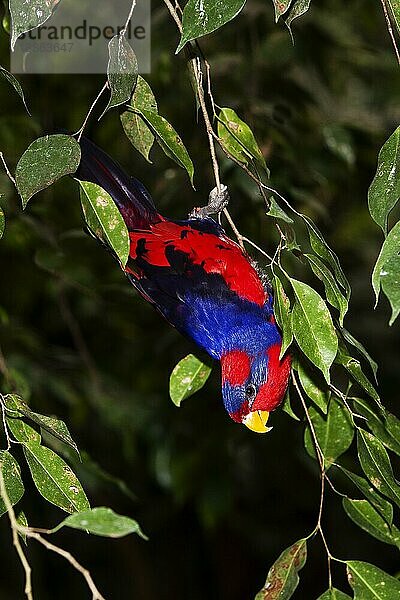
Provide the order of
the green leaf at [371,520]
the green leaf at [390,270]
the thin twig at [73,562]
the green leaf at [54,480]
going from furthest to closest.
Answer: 1. the green leaf at [371,520]
2. the green leaf at [54,480]
3. the green leaf at [390,270]
4. the thin twig at [73,562]

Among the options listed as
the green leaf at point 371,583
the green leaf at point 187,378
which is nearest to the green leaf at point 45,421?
the green leaf at point 187,378

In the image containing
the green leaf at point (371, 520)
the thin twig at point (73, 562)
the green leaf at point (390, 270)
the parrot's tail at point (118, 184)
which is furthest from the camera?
the parrot's tail at point (118, 184)

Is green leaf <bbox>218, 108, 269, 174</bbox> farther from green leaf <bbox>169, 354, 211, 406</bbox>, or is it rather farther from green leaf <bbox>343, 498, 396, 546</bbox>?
green leaf <bbox>343, 498, 396, 546</bbox>

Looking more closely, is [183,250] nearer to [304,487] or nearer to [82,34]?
[82,34]

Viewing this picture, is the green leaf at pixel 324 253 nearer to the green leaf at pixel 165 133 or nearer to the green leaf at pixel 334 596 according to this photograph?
the green leaf at pixel 165 133

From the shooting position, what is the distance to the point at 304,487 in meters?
4.90

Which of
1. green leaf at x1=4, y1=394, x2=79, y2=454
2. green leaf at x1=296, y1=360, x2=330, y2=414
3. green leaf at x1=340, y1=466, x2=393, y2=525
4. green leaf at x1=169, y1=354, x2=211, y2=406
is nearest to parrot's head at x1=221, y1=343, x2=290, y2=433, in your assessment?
green leaf at x1=169, y1=354, x2=211, y2=406

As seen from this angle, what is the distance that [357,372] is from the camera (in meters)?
1.26

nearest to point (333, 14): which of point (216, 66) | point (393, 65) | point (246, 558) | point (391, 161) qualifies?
point (393, 65)

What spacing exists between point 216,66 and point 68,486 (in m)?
1.90

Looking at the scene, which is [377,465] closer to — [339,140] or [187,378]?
[187,378]

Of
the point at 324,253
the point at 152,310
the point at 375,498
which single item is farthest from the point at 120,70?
the point at 152,310

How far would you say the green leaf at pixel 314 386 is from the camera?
55.4 inches

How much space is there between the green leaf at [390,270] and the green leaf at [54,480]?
49 centimetres
